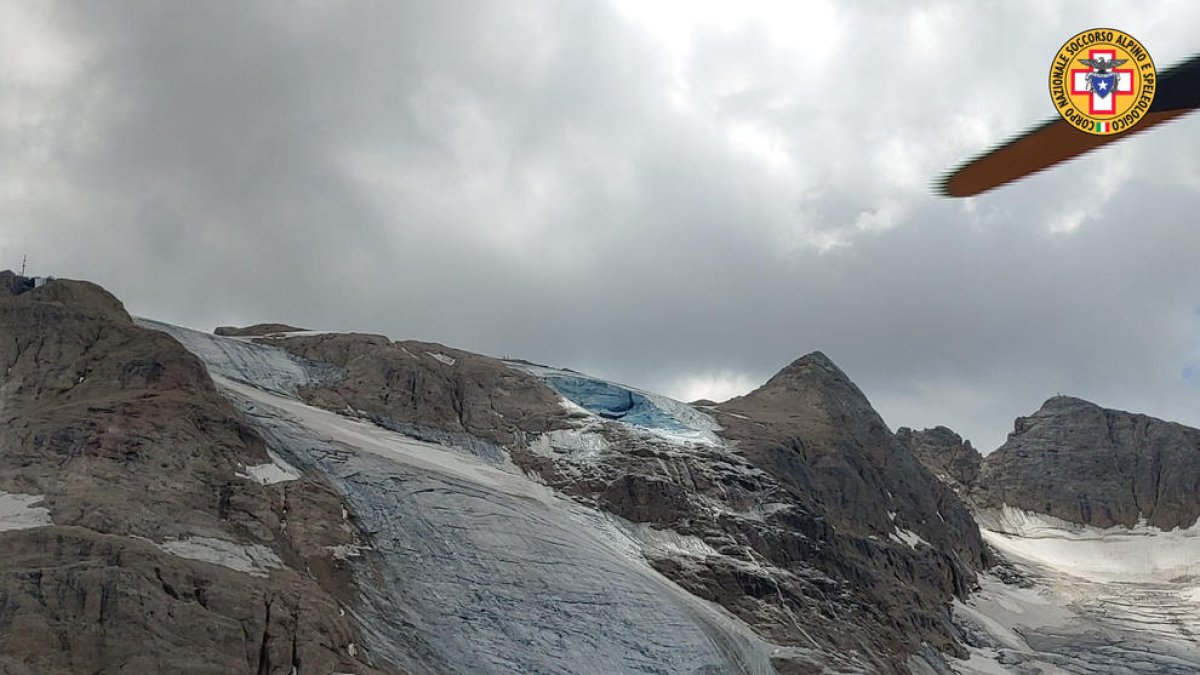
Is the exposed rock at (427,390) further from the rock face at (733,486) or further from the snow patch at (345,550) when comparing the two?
the snow patch at (345,550)

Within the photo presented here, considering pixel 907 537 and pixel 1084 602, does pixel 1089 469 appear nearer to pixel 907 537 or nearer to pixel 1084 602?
pixel 1084 602

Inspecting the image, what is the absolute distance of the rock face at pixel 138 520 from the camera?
39125mm

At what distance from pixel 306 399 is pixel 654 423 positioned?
98.3 ft

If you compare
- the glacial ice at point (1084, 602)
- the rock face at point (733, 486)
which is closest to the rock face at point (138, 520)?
the rock face at point (733, 486)

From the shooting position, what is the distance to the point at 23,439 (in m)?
51.8

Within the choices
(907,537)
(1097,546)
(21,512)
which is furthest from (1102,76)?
(1097,546)

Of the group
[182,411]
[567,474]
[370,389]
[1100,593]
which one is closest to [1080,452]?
[1100,593]

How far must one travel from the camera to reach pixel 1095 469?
137375 millimetres

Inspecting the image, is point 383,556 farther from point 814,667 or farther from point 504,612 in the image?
point 814,667

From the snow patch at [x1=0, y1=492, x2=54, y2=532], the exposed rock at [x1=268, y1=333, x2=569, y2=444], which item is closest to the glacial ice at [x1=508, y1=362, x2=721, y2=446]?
the exposed rock at [x1=268, y1=333, x2=569, y2=444]

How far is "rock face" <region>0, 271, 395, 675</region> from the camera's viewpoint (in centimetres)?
3912

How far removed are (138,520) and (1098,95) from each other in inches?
1775

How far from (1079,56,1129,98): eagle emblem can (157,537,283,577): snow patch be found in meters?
42.9

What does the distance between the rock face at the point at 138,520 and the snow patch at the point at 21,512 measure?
0.08 m
